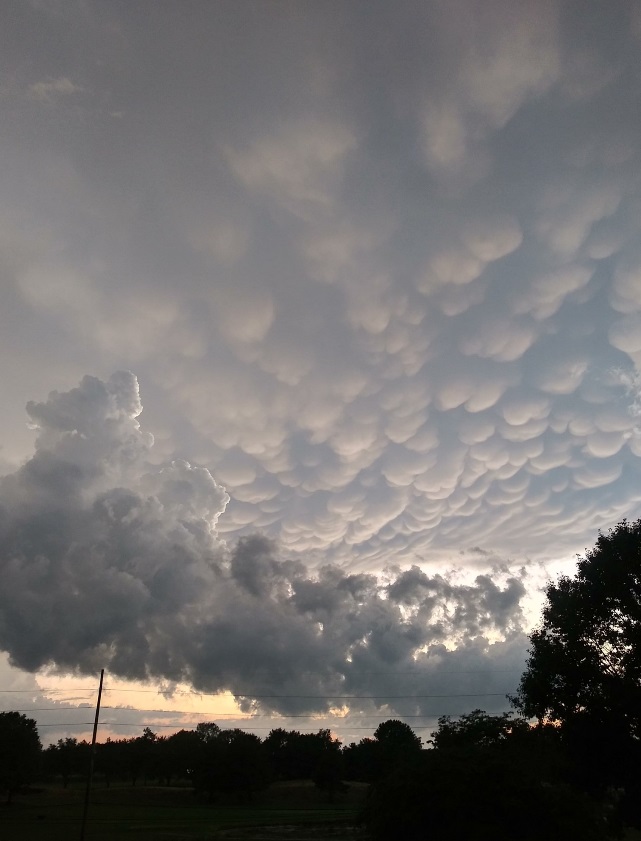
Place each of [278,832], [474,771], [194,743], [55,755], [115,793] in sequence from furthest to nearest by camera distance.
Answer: [194,743] < [55,755] < [115,793] < [278,832] < [474,771]

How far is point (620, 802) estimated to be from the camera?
3550 centimetres

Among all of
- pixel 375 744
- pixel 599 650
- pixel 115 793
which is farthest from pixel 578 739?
pixel 375 744

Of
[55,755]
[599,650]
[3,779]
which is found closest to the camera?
[599,650]

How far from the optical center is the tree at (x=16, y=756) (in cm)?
9425

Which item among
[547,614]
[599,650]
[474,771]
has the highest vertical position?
[547,614]

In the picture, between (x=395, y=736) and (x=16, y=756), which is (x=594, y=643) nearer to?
(x=16, y=756)

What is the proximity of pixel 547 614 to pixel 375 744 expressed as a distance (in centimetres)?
15528

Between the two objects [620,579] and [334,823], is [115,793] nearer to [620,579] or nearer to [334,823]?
[334,823]

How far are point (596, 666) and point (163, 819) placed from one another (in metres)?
74.3

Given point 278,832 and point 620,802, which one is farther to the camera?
point 278,832

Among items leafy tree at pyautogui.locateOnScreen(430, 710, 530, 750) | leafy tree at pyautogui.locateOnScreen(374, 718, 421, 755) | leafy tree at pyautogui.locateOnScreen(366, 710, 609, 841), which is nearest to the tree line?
leafy tree at pyautogui.locateOnScreen(366, 710, 609, 841)

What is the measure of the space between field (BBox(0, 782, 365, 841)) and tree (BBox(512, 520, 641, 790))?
15294 millimetres

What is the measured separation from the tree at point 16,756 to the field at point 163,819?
373cm

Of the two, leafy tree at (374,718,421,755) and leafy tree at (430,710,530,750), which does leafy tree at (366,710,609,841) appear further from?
leafy tree at (374,718,421,755)
